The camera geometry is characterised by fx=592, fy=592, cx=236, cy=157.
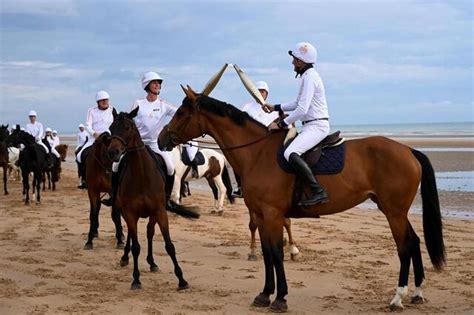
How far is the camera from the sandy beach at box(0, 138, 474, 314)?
6.85 metres

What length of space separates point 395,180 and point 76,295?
4085 millimetres

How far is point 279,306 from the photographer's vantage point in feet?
21.8

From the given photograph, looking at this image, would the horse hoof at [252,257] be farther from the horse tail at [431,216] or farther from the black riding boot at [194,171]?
the black riding boot at [194,171]

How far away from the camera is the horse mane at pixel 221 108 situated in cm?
711

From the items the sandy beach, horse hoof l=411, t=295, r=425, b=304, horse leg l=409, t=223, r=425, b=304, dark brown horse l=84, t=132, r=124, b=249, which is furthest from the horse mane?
dark brown horse l=84, t=132, r=124, b=249

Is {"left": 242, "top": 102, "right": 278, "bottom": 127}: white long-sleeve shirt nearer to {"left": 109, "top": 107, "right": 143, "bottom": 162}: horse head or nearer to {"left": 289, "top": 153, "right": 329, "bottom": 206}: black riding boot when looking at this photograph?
{"left": 109, "top": 107, "right": 143, "bottom": 162}: horse head

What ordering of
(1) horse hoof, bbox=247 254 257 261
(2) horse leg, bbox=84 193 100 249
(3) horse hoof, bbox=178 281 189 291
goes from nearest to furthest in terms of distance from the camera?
(3) horse hoof, bbox=178 281 189 291
(1) horse hoof, bbox=247 254 257 261
(2) horse leg, bbox=84 193 100 249

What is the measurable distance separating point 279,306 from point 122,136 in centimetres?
288

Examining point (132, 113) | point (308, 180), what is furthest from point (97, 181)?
point (308, 180)

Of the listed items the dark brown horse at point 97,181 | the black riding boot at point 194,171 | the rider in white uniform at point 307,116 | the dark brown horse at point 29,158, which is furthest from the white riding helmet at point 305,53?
the dark brown horse at point 29,158

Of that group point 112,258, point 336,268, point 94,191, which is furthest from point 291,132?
point 94,191

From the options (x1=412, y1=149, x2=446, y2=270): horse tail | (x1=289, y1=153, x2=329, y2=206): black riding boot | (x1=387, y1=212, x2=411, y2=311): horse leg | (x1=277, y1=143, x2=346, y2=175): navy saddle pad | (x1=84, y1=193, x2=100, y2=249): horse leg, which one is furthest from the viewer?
(x1=84, y1=193, x2=100, y2=249): horse leg

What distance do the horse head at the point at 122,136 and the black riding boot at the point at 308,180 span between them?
2.21m

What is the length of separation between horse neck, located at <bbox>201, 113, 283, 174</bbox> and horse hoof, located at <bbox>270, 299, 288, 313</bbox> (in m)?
1.59
